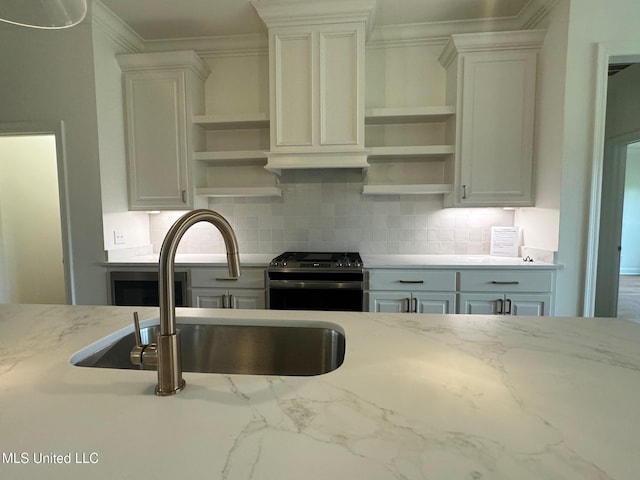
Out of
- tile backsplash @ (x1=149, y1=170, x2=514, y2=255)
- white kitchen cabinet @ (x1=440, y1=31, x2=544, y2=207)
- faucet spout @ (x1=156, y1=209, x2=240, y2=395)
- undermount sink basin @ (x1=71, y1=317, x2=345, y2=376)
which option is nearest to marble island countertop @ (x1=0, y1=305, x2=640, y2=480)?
faucet spout @ (x1=156, y1=209, x2=240, y2=395)

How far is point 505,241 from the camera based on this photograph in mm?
2693

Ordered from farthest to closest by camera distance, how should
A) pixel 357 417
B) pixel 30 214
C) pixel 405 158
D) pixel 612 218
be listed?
pixel 30 214 → pixel 612 218 → pixel 405 158 → pixel 357 417

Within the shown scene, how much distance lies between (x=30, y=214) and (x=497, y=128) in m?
4.62

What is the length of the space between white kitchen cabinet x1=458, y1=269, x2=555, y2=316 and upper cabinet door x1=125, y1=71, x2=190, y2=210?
2310mm

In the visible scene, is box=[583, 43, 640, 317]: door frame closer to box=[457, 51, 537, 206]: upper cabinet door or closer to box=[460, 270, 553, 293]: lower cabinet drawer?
box=[460, 270, 553, 293]: lower cabinet drawer

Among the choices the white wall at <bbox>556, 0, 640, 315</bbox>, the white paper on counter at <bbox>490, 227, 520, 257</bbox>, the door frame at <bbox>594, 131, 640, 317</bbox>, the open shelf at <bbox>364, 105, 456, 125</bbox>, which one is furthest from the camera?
the door frame at <bbox>594, 131, 640, 317</bbox>

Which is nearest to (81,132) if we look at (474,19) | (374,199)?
(374,199)

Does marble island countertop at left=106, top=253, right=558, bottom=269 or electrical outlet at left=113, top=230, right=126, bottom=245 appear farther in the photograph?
electrical outlet at left=113, top=230, right=126, bottom=245

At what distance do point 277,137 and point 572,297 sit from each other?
2.39 metres

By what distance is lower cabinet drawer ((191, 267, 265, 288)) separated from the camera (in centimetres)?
247

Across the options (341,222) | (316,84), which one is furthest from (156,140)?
(341,222)

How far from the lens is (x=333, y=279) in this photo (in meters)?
2.34

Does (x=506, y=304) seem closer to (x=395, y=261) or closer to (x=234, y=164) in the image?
(x=395, y=261)

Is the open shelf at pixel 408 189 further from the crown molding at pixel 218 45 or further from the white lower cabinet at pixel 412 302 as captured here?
the crown molding at pixel 218 45
